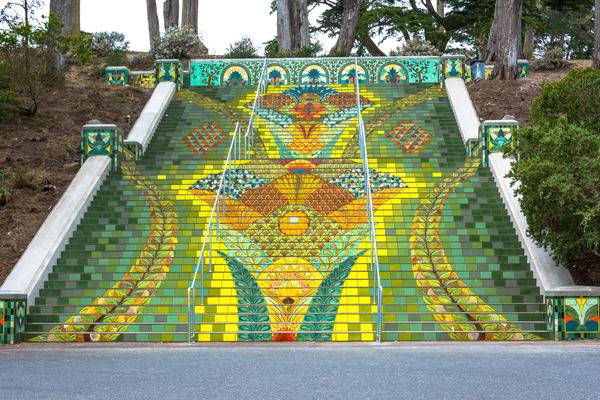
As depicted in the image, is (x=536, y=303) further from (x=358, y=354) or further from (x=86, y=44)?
(x=86, y=44)

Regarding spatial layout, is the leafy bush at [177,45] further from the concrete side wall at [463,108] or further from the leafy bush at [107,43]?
the concrete side wall at [463,108]

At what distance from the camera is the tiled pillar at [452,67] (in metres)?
21.4

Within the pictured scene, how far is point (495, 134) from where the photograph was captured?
54.4ft

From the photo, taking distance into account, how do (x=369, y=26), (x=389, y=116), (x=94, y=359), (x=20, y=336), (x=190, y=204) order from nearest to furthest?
(x=94, y=359) → (x=20, y=336) → (x=190, y=204) → (x=389, y=116) → (x=369, y=26)

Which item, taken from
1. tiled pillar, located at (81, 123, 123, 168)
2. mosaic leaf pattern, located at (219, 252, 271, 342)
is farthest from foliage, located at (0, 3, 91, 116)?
mosaic leaf pattern, located at (219, 252, 271, 342)

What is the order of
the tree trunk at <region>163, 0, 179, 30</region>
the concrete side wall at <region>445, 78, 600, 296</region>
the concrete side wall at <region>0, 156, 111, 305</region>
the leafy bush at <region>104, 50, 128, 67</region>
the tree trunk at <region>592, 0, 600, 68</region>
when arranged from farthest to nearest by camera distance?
the tree trunk at <region>163, 0, 179, 30</region>
the leafy bush at <region>104, 50, 128, 67</region>
the tree trunk at <region>592, 0, 600, 68</region>
the concrete side wall at <region>0, 156, 111, 305</region>
the concrete side wall at <region>445, 78, 600, 296</region>

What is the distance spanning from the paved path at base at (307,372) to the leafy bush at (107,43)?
693 inches

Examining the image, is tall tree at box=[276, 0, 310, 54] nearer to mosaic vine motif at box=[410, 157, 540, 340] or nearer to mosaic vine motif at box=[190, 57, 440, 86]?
mosaic vine motif at box=[190, 57, 440, 86]

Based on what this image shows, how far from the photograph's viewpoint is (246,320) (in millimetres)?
12219

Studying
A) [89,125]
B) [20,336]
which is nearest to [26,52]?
[89,125]

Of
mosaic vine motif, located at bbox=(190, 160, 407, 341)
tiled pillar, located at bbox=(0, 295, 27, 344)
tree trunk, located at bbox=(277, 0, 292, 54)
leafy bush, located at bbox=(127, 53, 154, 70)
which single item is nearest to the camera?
tiled pillar, located at bbox=(0, 295, 27, 344)

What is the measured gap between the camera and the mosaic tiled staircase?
12188 mm

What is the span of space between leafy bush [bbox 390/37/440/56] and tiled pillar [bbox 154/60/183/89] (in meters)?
6.46

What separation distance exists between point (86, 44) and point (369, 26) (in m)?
15.6
